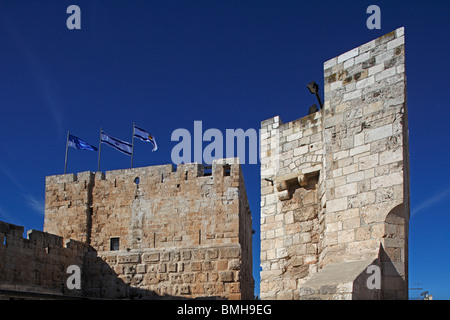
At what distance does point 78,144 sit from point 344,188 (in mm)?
12295

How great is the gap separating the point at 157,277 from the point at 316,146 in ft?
28.6

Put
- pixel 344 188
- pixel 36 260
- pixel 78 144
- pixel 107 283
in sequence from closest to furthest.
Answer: pixel 344 188
pixel 36 260
pixel 107 283
pixel 78 144

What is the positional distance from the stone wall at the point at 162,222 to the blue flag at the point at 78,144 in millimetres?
1104

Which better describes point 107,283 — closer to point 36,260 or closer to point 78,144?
point 36,260

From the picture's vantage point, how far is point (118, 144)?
1759 cm

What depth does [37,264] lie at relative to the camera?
14.1 m

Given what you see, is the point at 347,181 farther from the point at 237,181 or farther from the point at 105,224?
the point at 105,224

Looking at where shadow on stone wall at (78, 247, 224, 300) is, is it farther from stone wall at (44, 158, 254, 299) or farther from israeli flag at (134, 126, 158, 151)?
israeli flag at (134, 126, 158, 151)

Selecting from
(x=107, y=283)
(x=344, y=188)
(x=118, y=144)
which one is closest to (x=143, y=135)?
(x=118, y=144)

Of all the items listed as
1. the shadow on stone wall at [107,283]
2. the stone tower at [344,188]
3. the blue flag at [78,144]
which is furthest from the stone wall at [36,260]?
the stone tower at [344,188]

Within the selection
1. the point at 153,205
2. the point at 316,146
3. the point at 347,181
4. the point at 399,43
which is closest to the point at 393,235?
the point at 347,181

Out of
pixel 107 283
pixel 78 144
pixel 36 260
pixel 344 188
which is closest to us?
pixel 344 188

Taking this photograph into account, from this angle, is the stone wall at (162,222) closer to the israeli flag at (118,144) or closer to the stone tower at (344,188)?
the israeli flag at (118,144)

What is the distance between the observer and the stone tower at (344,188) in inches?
248
